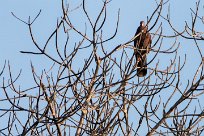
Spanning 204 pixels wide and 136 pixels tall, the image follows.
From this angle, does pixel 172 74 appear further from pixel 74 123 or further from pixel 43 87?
pixel 43 87

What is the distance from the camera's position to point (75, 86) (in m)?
4.57

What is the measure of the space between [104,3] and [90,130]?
1.21 metres

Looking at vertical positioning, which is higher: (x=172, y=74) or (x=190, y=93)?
(x=172, y=74)

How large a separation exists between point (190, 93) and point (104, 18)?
3.79ft

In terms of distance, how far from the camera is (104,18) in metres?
4.09

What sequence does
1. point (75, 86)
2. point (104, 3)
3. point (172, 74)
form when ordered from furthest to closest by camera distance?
point (172, 74) < point (75, 86) < point (104, 3)

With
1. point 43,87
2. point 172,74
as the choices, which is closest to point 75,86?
point 43,87

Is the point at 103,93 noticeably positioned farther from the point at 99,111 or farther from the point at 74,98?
the point at 99,111

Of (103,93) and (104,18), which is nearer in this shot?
(104,18)

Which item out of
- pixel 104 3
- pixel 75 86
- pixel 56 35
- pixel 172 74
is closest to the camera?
pixel 56 35

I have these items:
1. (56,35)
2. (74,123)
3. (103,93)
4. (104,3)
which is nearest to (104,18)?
(104,3)

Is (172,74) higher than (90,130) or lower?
higher

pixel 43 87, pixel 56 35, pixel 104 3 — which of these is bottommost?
pixel 43 87

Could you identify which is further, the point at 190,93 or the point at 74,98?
the point at 190,93
